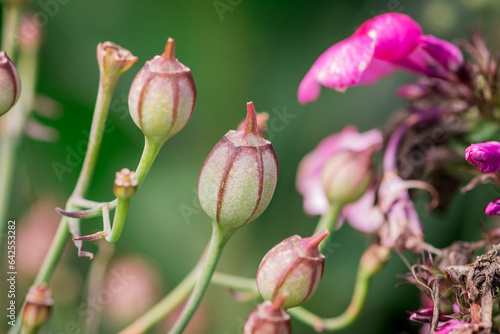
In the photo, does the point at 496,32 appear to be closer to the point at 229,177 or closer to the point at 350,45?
the point at 350,45

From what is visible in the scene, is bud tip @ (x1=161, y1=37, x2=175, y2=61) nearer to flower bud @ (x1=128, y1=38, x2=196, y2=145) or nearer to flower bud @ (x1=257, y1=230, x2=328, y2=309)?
Result: flower bud @ (x1=128, y1=38, x2=196, y2=145)

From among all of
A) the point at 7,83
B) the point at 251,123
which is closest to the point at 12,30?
the point at 7,83

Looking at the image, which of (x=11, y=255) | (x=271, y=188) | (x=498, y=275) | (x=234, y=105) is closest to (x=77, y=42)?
(x=234, y=105)

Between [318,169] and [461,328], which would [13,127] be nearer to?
[318,169]

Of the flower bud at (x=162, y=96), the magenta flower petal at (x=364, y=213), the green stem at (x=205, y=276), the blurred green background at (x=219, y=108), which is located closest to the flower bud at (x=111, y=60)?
the flower bud at (x=162, y=96)

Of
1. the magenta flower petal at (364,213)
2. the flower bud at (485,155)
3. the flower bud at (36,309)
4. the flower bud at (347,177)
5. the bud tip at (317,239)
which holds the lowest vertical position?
the magenta flower petal at (364,213)

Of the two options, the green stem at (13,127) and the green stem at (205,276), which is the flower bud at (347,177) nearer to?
the green stem at (205,276)
